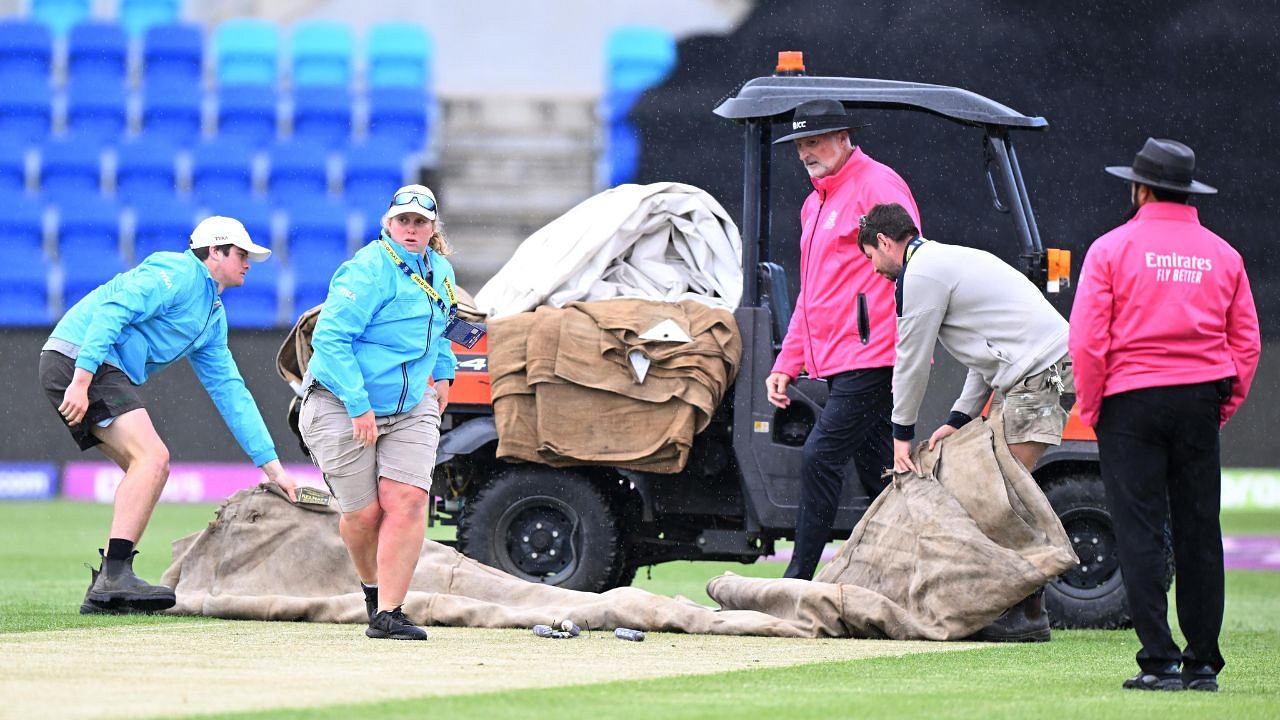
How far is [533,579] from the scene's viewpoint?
8.52 metres

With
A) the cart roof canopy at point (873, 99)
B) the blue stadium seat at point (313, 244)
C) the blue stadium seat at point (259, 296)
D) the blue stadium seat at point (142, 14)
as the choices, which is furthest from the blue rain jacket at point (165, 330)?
the blue stadium seat at point (142, 14)

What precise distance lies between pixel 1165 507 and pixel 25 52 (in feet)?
55.1

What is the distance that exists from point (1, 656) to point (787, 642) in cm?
277

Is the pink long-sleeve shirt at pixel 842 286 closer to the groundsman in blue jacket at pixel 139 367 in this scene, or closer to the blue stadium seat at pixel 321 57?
the groundsman in blue jacket at pixel 139 367

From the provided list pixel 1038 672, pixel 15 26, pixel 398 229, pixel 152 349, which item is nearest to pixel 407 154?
pixel 15 26

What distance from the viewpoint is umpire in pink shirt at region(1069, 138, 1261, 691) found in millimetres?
5680

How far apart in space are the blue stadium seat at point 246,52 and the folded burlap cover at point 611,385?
1236 centimetres

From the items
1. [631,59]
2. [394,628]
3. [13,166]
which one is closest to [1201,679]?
[394,628]

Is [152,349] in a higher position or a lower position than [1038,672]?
higher

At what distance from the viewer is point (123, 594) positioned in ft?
25.4

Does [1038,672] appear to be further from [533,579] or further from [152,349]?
[152,349]

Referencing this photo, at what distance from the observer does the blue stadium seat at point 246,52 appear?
65.8ft

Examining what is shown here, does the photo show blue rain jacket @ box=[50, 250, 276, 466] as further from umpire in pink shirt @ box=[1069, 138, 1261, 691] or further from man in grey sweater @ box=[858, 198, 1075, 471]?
umpire in pink shirt @ box=[1069, 138, 1261, 691]

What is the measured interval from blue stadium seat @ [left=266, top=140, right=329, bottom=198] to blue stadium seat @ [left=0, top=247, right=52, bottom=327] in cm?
248
